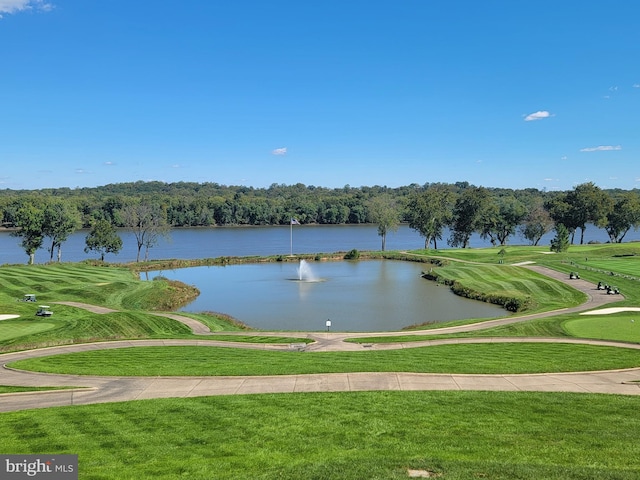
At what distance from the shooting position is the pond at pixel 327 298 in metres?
40.0

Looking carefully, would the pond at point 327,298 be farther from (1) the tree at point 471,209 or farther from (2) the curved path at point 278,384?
(1) the tree at point 471,209

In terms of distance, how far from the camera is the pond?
131 feet

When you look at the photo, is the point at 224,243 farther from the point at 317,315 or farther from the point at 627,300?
the point at 627,300

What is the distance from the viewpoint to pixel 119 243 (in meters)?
85.7

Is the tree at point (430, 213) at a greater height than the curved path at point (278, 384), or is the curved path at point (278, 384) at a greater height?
the tree at point (430, 213)

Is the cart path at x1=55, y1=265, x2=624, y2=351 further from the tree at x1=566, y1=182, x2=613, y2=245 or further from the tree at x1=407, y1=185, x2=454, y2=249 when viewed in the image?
the tree at x1=566, y1=182, x2=613, y2=245

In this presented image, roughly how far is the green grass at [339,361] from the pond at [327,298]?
13.9 metres

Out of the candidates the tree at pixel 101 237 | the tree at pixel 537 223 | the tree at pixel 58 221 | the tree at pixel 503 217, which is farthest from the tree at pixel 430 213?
the tree at pixel 58 221

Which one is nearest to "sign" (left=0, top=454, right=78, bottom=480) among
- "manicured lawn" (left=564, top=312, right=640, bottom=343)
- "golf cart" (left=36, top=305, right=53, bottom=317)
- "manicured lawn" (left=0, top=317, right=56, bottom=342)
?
"manicured lawn" (left=0, top=317, right=56, bottom=342)

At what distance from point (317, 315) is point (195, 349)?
1829 centimetres

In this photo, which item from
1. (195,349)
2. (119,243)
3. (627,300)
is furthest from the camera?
(119,243)

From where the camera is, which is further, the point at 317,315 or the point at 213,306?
the point at 213,306

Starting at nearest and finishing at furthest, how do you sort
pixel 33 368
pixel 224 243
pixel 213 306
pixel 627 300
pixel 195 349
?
1. pixel 33 368
2. pixel 195 349
3. pixel 627 300
4. pixel 213 306
5. pixel 224 243

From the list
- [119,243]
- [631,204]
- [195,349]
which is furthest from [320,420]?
[631,204]
